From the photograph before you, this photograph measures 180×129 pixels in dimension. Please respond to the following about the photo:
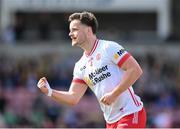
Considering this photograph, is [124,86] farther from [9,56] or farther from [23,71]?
[9,56]

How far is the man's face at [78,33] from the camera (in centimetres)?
845

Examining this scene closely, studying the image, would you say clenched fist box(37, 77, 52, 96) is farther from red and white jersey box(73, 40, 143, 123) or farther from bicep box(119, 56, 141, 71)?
bicep box(119, 56, 141, 71)

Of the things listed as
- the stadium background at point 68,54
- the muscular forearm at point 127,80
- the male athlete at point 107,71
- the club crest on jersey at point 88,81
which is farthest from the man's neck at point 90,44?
the stadium background at point 68,54

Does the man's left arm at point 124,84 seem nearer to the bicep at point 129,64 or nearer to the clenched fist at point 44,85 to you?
the bicep at point 129,64

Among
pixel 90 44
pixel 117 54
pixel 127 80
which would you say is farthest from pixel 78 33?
pixel 127 80

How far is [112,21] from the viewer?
79.3 ft

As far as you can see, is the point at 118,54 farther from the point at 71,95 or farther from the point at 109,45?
the point at 71,95

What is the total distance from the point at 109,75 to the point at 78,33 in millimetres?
547

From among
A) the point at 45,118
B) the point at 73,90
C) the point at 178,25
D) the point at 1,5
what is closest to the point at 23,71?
the point at 45,118

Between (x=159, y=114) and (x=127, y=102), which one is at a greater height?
(x=127, y=102)

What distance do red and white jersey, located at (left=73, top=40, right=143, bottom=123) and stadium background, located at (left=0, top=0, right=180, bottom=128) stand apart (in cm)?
663

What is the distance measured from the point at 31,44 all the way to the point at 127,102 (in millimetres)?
12614

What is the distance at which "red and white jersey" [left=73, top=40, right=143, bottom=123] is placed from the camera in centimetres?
838

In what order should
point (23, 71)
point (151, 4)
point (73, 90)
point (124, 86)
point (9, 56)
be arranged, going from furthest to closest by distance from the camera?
1. point (151, 4)
2. point (9, 56)
3. point (23, 71)
4. point (73, 90)
5. point (124, 86)
